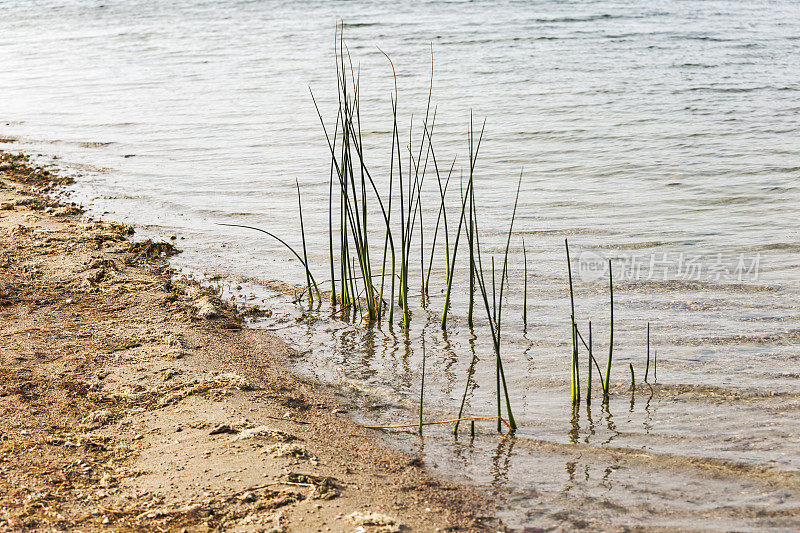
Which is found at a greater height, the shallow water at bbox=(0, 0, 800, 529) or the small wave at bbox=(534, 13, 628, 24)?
the small wave at bbox=(534, 13, 628, 24)

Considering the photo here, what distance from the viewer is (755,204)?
4.98 meters

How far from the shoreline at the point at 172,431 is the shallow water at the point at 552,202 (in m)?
0.21

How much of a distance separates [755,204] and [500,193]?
1709 millimetres

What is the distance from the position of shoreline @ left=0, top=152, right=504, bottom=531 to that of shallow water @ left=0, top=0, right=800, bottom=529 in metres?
0.21

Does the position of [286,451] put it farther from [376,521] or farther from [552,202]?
[552,202]

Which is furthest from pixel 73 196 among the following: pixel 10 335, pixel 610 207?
pixel 610 207

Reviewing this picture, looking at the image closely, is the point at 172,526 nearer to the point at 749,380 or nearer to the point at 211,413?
the point at 211,413

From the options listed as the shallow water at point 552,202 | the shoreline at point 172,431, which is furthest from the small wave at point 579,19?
the shoreline at point 172,431

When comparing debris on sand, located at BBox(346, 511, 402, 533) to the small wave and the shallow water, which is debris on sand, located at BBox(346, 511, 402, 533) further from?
the small wave

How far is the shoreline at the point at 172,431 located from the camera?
2.04 meters

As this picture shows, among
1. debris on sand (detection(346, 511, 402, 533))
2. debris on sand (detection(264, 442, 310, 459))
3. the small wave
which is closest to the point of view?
debris on sand (detection(346, 511, 402, 533))

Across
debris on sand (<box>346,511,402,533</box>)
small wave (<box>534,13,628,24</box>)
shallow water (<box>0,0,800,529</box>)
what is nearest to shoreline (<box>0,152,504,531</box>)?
debris on sand (<box>346,511,402,533</box>)

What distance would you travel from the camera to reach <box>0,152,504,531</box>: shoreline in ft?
6.71

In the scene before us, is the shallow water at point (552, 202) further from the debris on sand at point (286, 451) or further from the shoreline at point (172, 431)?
the debris on sand at point (286, 451)
